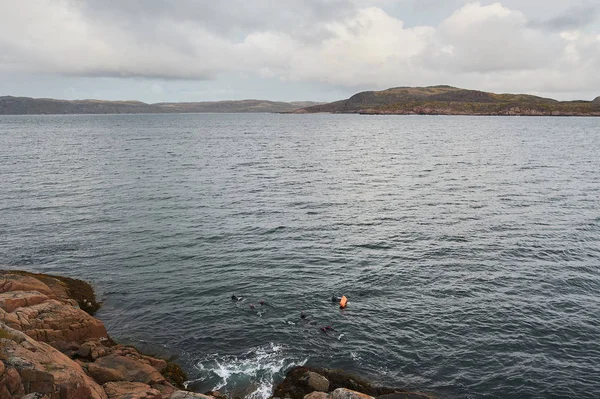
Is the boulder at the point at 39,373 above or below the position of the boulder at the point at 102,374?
above

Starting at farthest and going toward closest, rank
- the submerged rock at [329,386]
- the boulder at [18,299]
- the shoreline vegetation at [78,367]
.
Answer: the boulder at [18,299] < the submerged rock at [329,386] < the shoreline vegetation at [78,367]

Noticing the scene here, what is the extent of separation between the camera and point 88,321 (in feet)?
93.8

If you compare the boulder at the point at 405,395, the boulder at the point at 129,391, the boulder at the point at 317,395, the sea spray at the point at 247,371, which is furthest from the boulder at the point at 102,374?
the boulder at the point at 405,395

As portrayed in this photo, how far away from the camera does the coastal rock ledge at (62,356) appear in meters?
17.3

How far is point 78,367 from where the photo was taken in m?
21.2

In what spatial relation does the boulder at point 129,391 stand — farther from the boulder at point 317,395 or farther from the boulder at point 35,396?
the boulder at point 317,395

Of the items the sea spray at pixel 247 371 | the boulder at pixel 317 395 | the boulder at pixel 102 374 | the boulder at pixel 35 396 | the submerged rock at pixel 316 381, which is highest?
the boulder at pixel 35 396

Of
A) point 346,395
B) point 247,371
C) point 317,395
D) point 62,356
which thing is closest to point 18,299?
point 62,356

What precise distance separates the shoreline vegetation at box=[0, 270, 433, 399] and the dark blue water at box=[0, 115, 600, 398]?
1953 millimetres

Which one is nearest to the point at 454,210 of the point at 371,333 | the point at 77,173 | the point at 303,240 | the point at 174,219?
the point at 303,240

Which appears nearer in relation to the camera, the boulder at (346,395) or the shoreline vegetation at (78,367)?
the shoreline vegetation at (78,367)

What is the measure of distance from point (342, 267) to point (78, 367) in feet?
85.9

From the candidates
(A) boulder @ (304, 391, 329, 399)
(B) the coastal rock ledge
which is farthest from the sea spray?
(A) boulder @ (304, 391, 329, 399)

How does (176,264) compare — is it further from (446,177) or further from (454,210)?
(446,177)
